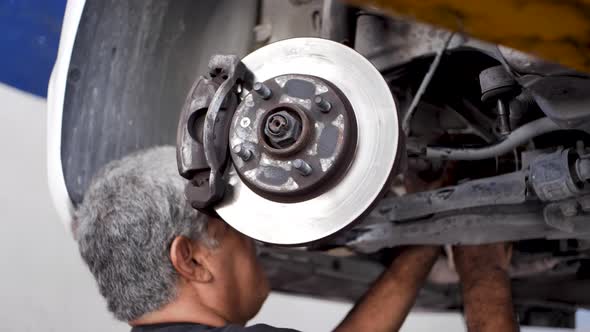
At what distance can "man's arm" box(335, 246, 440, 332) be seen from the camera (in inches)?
41.0

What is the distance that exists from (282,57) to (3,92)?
153 cm

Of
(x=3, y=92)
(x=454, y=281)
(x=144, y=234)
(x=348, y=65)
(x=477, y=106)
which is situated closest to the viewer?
(x=348, y=65)

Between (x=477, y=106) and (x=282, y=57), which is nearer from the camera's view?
(x=282, y=57)

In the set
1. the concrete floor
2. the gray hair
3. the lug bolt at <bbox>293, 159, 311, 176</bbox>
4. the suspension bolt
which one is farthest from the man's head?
the concrete floor

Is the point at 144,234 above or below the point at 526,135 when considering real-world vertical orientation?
below

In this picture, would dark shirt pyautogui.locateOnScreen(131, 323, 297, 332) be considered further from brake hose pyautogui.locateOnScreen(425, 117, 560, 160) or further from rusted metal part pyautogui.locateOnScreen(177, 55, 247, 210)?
brake hose pyautogui.locateOnScreen(425, 117, 560, 160)

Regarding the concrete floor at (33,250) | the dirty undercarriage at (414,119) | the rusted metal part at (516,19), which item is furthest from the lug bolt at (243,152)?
the concrete floor at (33,250)

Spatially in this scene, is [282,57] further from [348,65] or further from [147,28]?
[147,28]

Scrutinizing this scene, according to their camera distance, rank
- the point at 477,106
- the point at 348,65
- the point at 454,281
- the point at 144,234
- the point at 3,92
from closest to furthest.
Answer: the point at 348,65
the point at 144,234
the point at 477,106
the point at 454,281
the point at 3,92

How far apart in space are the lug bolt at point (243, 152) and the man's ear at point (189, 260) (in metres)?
0.23

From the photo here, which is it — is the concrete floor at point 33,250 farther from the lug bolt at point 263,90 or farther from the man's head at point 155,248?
the lug bolt at point 263,90

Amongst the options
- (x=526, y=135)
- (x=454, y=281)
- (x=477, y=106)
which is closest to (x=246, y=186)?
(x=526, y=135)

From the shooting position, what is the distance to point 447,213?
976 mm

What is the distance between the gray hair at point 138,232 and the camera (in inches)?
36.0
